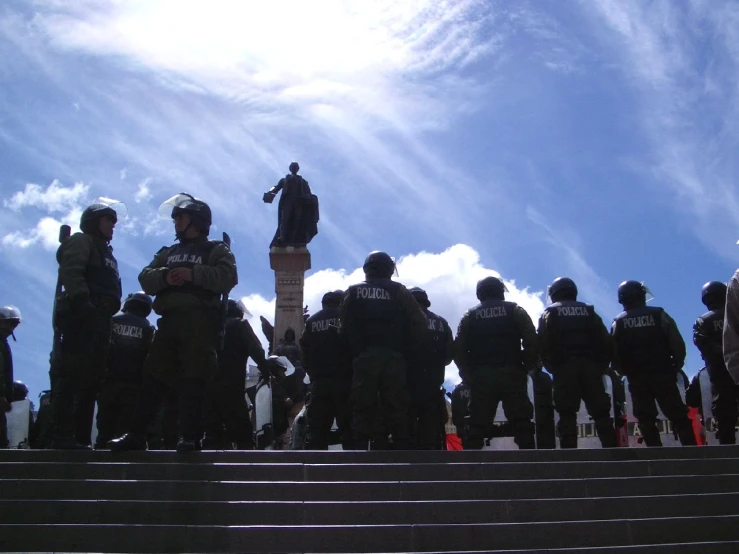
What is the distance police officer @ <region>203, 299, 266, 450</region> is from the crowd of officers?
0.01 meters

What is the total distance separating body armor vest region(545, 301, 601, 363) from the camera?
7996 millimetres

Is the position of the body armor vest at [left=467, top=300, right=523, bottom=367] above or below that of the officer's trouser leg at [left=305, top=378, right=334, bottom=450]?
above

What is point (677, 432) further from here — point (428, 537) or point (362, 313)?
point (428, 537)

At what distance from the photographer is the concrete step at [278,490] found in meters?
5.36

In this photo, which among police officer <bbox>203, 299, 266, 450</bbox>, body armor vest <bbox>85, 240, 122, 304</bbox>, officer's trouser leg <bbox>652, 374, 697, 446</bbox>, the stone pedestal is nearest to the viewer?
body armor vest <bbox>85, 240, 122, 304</bbox>

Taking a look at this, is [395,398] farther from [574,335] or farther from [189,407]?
[574,335]

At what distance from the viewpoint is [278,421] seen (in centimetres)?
980

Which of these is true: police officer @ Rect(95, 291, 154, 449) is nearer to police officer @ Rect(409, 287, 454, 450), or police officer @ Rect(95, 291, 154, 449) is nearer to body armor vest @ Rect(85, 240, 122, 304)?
body armor vest @ Rect(85, 240, 122, 304)

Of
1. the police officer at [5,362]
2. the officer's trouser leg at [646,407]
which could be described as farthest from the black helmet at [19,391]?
the officer's trouser leg at [646,407]

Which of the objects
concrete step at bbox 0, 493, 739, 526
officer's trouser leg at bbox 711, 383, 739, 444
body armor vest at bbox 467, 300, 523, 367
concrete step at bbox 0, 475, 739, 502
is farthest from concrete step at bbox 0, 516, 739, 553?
officer's trouser leg at bbox 711, 383, 739, 444

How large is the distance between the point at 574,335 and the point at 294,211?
1116cm

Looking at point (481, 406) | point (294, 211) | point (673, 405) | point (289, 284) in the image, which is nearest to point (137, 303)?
point (481, 406)

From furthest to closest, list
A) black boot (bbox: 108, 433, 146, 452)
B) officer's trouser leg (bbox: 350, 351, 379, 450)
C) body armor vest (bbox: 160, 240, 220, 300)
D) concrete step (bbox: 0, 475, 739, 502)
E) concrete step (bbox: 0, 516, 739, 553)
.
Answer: officer's trouser leg (bbox: 350, 351, 379, 450), body armor vest (bbox: 160, 240, 220, 300), black boot (bbox: 108, 433, 146, 452), concrete step (bbox: 0, 475, 739, 502), concrete step (bbox: 0, 516, 739, 553)

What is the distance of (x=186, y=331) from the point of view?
6.27m
